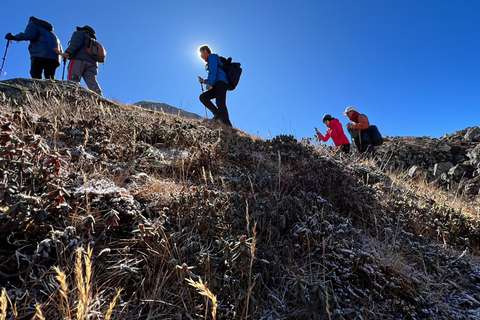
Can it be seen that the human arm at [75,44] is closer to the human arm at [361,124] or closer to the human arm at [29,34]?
the human arm at [29,34]

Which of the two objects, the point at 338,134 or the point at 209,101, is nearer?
the point at 209,101

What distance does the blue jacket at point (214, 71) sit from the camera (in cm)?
699

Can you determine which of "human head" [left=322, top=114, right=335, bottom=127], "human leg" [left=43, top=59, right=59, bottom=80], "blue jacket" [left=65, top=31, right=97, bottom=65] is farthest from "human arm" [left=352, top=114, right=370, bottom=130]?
"human leg" [left=43, top=59, right=59, bottom=80]

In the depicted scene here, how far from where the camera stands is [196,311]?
1581 millimetres

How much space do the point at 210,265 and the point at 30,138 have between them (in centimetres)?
190

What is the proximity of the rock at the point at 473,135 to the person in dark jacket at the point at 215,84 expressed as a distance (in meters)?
17.2

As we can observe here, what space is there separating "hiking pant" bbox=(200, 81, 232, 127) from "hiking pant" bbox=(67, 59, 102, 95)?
128 inches

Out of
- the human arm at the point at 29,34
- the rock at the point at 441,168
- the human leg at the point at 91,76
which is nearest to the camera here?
the human arm at the point at 29,34

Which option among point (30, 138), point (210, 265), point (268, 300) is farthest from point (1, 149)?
point (268, 300)

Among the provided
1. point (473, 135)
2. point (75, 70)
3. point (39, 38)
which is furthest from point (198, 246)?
point (473, 135)

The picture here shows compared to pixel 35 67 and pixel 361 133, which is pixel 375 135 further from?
pixel 35 67

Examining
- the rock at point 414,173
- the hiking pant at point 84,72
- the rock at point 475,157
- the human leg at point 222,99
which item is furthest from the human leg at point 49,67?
the rock at point 475,157

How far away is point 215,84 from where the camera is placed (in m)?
7.12

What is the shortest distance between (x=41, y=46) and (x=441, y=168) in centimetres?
1871
